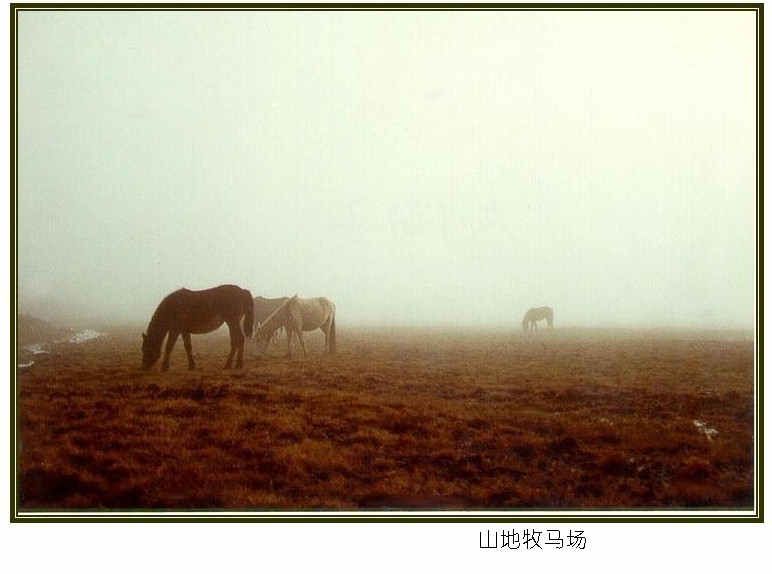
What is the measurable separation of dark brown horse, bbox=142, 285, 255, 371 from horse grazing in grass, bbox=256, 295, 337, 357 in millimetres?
168

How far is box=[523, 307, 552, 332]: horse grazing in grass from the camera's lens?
4.61 metres

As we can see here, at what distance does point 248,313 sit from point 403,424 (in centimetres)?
176

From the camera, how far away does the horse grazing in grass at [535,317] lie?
15.1 feet

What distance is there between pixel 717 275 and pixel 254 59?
15.9ft

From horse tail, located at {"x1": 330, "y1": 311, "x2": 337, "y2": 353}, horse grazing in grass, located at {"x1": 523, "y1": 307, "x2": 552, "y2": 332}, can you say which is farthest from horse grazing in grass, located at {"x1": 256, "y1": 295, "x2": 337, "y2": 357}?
horse grazing in grass, located at {"x1": 523, "y1": 307, "x2": 552, "y2": 332}

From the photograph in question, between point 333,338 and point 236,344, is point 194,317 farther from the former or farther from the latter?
point 333,338

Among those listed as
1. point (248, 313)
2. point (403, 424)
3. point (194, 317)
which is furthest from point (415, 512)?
point (194, 317)

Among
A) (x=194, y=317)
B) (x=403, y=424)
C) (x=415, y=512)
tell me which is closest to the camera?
(x=415, y=512)

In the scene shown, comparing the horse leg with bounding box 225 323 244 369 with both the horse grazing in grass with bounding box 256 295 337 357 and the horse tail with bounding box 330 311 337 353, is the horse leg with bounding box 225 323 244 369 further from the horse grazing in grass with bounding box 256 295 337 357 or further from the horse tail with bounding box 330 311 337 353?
the horse tail with bounding box 330 311 337 353

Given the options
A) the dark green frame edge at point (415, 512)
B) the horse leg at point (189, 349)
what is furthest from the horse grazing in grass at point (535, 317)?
the horse leg at point (189, 349)

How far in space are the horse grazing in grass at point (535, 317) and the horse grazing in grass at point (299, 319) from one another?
179 cm

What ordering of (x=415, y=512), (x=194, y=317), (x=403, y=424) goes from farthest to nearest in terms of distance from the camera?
1. (x=194, y=317)
2. (x=403, y=424)
3. (x=415, y=512)

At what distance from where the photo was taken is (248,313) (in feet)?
15.3

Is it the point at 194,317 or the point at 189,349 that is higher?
the point at 194,317
